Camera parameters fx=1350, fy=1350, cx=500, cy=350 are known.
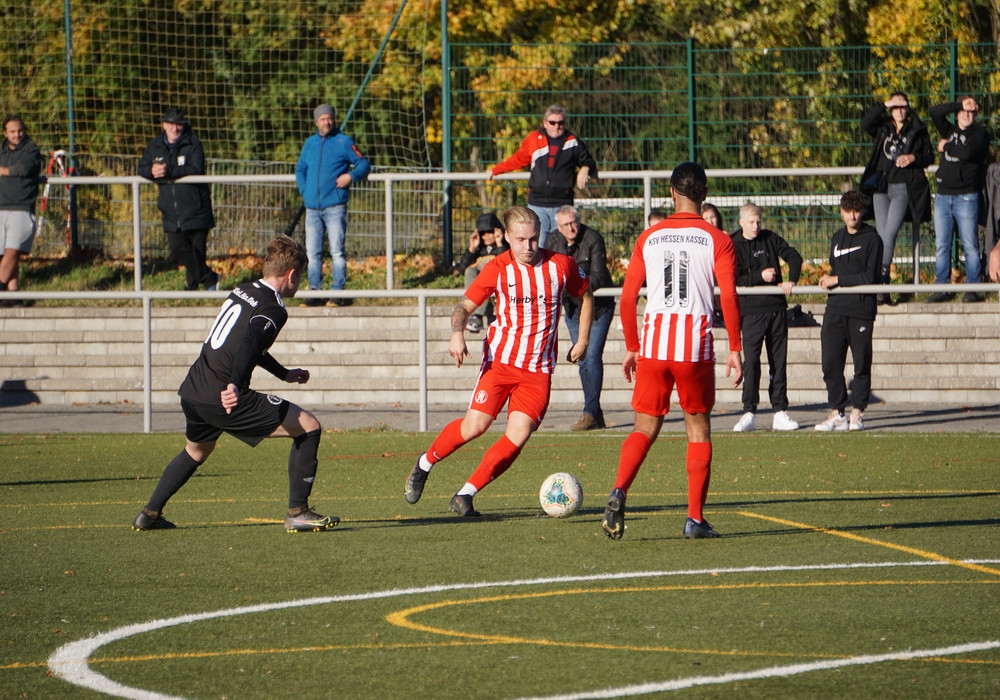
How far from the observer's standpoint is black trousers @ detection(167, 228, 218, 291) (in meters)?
15.5

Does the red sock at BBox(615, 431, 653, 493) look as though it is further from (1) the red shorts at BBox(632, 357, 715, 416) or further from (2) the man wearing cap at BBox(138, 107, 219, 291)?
(2) the man wearing cap at BBox(138, 107, 219, 291)

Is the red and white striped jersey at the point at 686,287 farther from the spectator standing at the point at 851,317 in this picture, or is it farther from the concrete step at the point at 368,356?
the concrete step at the point at 368,356

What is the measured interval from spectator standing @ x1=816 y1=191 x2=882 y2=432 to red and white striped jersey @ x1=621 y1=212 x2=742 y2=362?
560cm

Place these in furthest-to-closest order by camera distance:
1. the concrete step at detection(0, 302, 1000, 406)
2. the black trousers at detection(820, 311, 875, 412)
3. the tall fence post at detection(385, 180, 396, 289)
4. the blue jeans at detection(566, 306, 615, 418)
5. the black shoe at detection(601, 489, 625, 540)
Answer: the concrete step at detection(0, 302, 1000, 406) → the tall fence post at detection(385, 180, 396, 289) → the blue jeans at detection(566, 306, 615, 418) → the black trousers at detection(820, 311, 875, 412) → the black shoe at detection(601, 489, 625, 540)

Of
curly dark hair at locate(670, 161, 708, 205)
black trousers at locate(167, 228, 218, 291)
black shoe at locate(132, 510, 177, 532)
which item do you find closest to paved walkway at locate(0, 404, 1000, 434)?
black trousers at locate(167, 228, 218, 291)

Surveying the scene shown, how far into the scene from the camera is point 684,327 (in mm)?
7090

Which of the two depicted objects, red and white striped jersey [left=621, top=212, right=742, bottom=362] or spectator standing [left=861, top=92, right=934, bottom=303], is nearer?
red and white striped jersey [left=621, top=212, right=742, bottom=362]

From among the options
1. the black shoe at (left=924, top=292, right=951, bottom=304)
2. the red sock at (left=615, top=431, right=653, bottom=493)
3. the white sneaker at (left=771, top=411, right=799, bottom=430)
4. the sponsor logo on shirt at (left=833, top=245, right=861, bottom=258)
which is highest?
the sponsor logo on shirt at (left=833, top=245, right=861, bottom=258)

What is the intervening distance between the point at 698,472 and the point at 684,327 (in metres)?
0.77

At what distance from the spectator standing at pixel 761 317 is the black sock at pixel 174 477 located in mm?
6632

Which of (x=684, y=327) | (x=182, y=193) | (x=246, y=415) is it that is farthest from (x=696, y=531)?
(x=182, y=193)

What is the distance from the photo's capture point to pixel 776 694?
425cm

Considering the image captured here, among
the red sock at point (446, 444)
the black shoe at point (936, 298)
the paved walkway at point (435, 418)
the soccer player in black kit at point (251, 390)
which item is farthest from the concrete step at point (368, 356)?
the soccer player in black kit at point (251, 390)

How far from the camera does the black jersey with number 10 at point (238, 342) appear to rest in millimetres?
→ 7168
